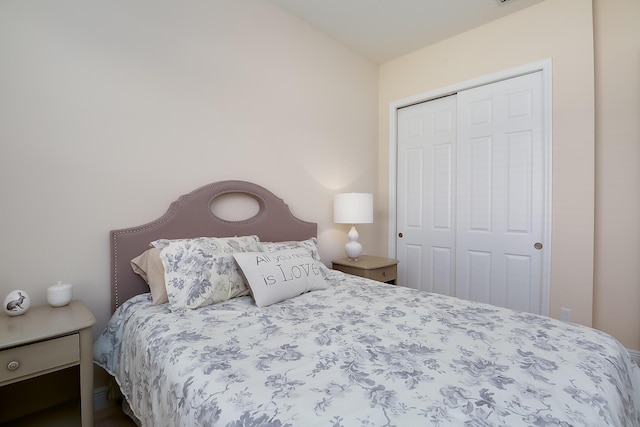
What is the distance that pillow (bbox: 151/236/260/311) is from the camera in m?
1.48

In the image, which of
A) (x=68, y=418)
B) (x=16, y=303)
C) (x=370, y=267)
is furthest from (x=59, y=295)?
(x=370, y=267)

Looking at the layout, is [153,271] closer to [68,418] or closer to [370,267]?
[68,418]

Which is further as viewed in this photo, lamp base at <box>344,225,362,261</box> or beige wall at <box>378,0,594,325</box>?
lamp base at <box>344,225,362,261</box>

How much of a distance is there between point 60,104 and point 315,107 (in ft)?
6.06

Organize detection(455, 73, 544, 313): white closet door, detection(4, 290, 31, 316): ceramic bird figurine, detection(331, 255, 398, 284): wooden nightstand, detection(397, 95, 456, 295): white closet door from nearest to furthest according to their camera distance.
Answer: detection(4, 290, 31, 316): ceramic bird figurine < detection(455, 73, 544, 313): white closet door < detection(331, 255, 398, 284): wooden nightstand < detection(397, 95, 456, 295): white closet door

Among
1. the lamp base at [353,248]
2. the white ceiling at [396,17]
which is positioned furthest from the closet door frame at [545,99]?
the lamp base at [353,248]

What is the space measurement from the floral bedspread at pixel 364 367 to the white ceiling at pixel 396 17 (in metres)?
2.34

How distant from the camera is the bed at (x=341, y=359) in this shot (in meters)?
0.75

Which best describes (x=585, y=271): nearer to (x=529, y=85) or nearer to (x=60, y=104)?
(x=529, y=85)

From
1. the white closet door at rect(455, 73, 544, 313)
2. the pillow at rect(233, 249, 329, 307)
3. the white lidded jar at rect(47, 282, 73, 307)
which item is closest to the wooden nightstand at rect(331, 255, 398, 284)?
the white closet door at rect(455, 73, 544, 313)

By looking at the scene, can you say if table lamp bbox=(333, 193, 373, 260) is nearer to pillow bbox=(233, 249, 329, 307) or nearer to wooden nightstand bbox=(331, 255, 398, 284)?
wooden nightstand bbox=(331, 255, 398, 284)

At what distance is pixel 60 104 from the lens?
5.15ft

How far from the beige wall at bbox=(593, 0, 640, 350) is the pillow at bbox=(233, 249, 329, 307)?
2.14m

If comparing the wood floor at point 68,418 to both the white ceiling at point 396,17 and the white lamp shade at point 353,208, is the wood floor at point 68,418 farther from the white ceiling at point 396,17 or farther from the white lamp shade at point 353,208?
the white ceiling at point 396,17
